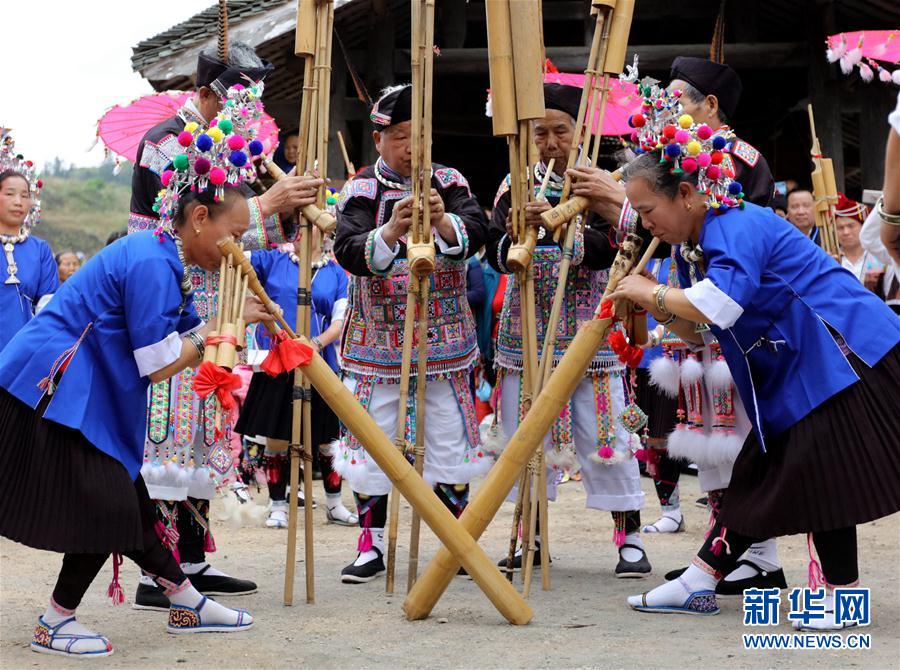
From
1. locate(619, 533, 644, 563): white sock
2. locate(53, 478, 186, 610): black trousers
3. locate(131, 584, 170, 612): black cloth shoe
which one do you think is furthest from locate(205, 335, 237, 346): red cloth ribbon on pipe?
locate(619, 533, 644, 563): white sock

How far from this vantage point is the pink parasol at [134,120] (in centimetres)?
500

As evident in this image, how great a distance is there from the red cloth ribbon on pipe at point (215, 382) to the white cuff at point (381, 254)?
3.51ft

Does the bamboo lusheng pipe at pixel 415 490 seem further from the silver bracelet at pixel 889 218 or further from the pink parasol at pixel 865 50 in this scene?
the pink parasol at pixel 865 50

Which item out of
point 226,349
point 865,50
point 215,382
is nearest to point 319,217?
point 226,349

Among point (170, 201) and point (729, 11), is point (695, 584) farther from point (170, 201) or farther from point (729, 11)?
point (729, 11)

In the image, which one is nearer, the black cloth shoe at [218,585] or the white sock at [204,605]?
the white sock at [204,605]

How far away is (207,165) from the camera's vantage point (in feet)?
11.8

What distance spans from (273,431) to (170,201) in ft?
9.41

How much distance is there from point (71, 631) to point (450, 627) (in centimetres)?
120

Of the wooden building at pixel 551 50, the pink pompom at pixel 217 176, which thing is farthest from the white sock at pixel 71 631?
the wooden building at pixel 551 50

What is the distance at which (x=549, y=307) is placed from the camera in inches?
182

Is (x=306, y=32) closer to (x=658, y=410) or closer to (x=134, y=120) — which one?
(x=134, y=120)

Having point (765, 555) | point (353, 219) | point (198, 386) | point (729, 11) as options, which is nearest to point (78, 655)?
point (198, 386)

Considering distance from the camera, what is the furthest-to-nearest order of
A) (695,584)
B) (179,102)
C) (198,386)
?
(179,102) < (695,584) < (198,386)
